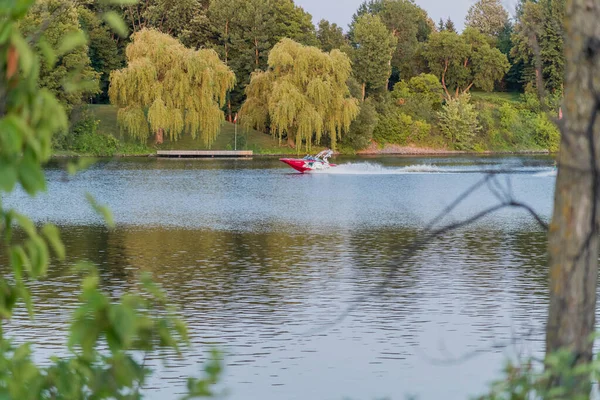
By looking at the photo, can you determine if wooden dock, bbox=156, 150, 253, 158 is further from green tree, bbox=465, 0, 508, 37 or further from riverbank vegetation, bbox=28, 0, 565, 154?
green tree, bbox=465, 0, 508, 37

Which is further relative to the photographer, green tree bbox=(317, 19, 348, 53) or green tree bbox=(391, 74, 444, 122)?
green tree bbox=(317, 19, 348, 53)

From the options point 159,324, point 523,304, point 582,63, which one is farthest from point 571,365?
point 523,304

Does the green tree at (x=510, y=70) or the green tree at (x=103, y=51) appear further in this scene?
the green tree at (x=510, y=70)

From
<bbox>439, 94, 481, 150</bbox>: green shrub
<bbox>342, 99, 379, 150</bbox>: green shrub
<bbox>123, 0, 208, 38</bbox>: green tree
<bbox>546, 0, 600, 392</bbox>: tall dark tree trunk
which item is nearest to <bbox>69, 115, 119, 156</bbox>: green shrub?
<bbox>123, 0, 208, 38</bbox>: green tree

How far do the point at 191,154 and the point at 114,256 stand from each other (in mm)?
34710

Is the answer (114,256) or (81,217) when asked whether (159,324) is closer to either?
(114,256)

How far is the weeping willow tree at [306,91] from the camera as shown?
47906 millimetres

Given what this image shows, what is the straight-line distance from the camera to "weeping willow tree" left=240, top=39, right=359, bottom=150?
47.9 meters

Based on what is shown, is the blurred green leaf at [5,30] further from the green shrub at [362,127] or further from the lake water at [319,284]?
the green shrub at [362,127]

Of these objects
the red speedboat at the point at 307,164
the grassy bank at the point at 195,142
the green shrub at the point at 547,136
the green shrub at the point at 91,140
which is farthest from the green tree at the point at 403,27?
the red speedboat at the point at 307,164

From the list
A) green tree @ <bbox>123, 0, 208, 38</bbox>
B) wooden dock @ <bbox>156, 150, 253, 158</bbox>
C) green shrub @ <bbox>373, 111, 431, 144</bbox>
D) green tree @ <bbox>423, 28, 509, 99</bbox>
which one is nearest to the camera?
wooden dock @ <bbox>156, 150, 253, 158</bbox>

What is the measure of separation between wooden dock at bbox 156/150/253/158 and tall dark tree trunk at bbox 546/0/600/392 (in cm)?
4712

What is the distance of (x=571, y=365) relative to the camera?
135 inches

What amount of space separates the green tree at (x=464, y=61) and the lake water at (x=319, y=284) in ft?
134
